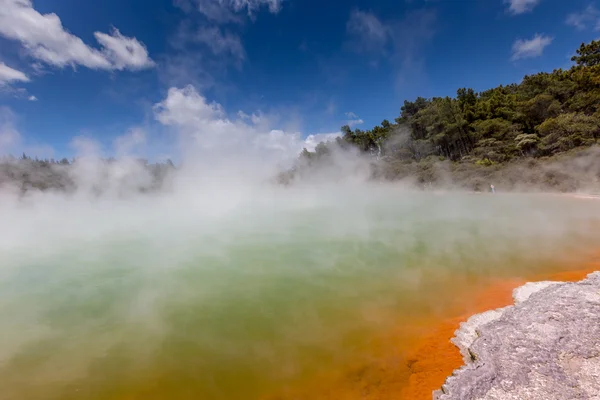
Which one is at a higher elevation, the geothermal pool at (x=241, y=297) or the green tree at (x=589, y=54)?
the green tree at (x=589, y=54)

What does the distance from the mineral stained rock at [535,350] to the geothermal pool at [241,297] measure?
539 mm

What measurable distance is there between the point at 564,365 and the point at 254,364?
2.51m

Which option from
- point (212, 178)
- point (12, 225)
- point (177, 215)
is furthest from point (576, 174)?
point (12, 225)

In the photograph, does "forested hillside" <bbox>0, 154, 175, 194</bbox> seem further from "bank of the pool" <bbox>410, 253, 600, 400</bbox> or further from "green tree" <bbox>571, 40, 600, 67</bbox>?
"green tree" <bbox>571, 40, 600, 67</bbox>

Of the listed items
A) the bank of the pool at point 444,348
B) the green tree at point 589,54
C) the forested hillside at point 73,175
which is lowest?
the bank of the pool at point 444,348

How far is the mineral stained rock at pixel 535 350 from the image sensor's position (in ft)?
6.52

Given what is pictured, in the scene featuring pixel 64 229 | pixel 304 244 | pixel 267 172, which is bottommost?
pixel 304 244

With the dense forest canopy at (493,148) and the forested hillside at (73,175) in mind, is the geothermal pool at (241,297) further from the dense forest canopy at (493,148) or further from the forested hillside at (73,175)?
the forested hillside at (73,175)

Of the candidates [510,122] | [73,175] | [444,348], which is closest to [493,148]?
[510,122]

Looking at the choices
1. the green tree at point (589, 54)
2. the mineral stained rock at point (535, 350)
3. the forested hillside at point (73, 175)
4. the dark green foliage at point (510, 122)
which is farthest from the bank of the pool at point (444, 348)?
the green tree at point (589, 54)

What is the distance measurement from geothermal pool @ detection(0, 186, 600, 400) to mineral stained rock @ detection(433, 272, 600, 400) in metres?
0.54

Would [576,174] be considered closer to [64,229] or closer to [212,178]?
[212,178]

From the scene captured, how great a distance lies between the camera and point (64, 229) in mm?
10766

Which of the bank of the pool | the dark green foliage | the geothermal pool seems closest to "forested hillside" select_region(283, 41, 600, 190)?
the dark green foliage
